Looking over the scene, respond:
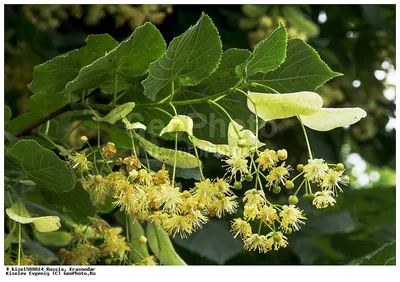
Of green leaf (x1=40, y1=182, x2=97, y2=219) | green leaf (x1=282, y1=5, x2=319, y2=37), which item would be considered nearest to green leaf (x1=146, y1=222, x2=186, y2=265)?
green leaf (x1=40, y1=182, x2=97, y2=219)

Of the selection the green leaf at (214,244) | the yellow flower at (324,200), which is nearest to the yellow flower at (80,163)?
the yellow flower at (324,200)

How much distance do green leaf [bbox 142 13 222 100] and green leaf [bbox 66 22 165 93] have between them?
5 cm

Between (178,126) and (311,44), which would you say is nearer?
(178,126)

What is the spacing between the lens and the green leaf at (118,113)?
2.96 feet

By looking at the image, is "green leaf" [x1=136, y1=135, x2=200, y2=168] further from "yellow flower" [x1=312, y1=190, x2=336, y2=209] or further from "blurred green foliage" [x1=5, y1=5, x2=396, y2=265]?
"blurred green foliage" [x1=5, y1=5, x2=396, y2=265]

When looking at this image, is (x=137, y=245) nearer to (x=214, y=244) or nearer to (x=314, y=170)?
(x=314, y=170)

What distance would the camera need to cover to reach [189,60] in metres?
0.89

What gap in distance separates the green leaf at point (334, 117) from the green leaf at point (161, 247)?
1.28 feet

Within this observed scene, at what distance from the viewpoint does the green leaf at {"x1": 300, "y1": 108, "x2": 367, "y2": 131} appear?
2.67 feet

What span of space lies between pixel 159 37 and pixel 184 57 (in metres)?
0.06

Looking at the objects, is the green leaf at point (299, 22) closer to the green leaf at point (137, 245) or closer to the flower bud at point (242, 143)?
the green leaf at point (137, 245)

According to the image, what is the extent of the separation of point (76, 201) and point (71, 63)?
8.8 inches

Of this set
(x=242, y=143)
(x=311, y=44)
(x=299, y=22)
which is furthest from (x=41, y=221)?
(x=311, y=44)

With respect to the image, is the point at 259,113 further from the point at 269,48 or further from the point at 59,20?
the point at 59,20
